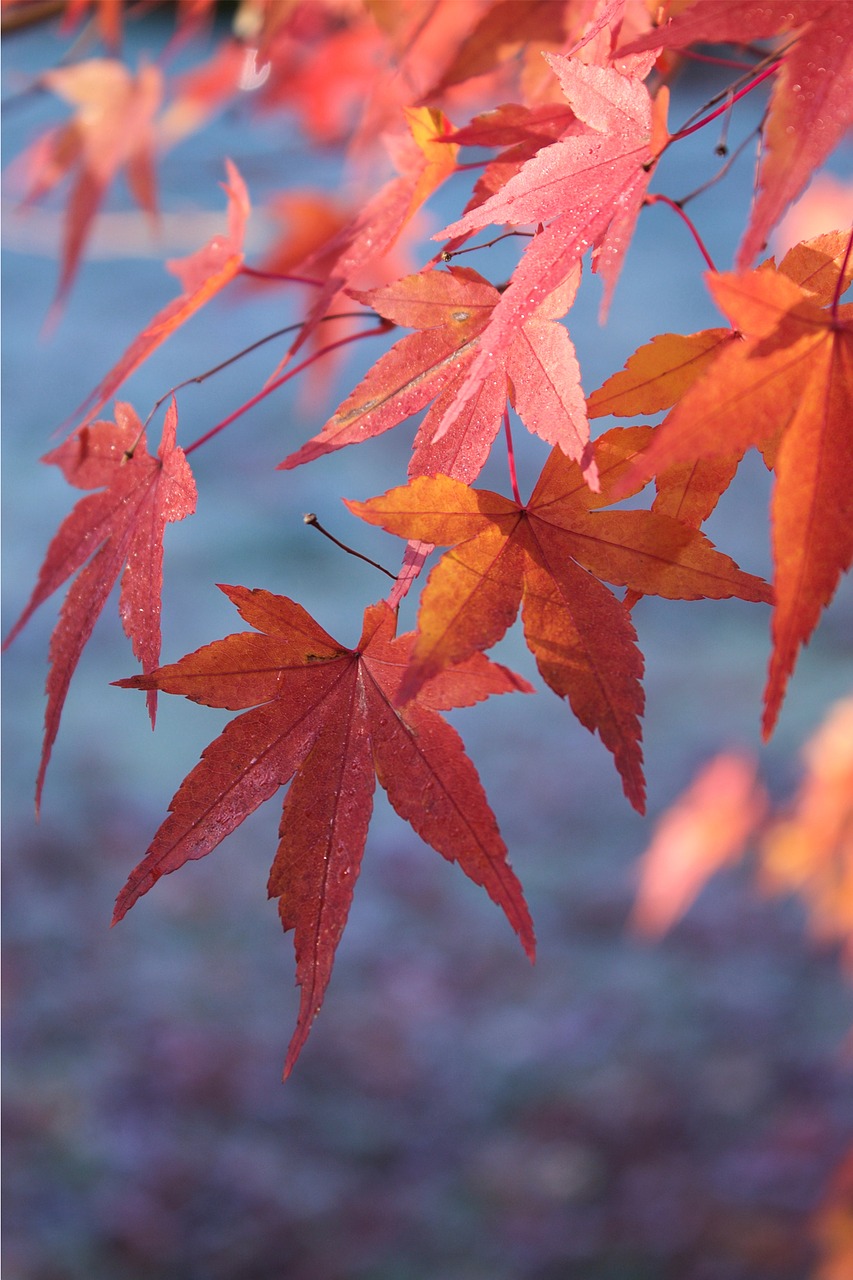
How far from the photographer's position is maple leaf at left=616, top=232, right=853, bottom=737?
30 cm

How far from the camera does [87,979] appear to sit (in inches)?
→ 119

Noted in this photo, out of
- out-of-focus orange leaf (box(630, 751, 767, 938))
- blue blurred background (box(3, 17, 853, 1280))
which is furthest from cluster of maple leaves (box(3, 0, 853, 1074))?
out-of-focus orange leaf (box(630, 751, 767, 938))

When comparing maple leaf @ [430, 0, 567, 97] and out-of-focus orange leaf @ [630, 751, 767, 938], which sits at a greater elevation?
out-of-focus orange leaf @ [630, 751, 767, 938]

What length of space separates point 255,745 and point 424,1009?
2.78 m

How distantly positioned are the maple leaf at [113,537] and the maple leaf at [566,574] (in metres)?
0.11

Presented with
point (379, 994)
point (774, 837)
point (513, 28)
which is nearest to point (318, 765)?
point (513, 28)

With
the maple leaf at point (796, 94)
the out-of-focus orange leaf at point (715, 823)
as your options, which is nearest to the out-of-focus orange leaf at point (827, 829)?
the out-of-focus orange leaf at point (715, 823)

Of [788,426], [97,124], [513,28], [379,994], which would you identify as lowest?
[788,426]

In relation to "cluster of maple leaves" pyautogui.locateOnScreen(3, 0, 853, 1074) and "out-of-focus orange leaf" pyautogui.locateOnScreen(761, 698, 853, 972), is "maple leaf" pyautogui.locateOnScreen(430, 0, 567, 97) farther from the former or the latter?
"out-of-focus orange leaf" pyautogui.locateOnScreen(761, 698, 853, 972)

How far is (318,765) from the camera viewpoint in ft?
1.38

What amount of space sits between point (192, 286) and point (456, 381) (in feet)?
0.78

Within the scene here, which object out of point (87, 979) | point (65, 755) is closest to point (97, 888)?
point (87, 979)

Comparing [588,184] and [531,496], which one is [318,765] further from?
[588,184]

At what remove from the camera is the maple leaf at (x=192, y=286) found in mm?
509
